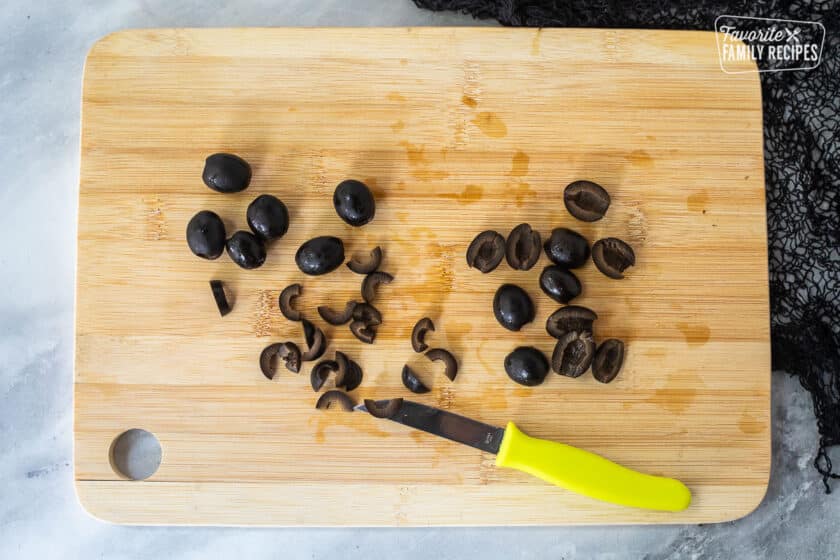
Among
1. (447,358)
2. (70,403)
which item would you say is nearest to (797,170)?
(447,358)

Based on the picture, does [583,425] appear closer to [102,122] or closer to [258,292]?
[258,292]

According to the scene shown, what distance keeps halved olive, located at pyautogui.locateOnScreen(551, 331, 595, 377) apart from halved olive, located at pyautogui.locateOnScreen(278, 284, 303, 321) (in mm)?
890

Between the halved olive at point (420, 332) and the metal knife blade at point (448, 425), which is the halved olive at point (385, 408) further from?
the halved olive at point (420, 332)

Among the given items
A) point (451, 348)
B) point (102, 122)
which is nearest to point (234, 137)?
point (102, 122)

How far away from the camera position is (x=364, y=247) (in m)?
2.43

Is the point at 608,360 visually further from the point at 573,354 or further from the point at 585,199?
the point at 585,199

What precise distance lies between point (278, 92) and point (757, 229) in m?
1.74

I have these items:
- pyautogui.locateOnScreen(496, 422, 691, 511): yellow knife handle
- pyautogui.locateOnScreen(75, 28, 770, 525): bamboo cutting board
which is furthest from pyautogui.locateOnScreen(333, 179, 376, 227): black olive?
pyautogui.locateOnScreen(496, 422, 691, 511): yellow knife handle

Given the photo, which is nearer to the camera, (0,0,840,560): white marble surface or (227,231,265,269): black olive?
(227,231,265,269): black olive

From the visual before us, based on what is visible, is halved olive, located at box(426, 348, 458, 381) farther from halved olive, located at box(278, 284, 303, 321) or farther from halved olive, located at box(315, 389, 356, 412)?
halved olive, located at box(278, 284, 303, 321)

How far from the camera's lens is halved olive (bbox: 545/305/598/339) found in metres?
2.35

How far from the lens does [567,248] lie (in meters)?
2.31

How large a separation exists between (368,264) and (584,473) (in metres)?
0.99

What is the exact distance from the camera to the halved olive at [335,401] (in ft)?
7.75
